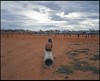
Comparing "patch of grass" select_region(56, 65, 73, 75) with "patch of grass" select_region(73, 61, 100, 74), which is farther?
"patch of grass" select_region(73, 61, 100, 74)

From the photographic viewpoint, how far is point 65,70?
13688mm

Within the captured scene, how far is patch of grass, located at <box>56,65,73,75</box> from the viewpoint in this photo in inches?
522

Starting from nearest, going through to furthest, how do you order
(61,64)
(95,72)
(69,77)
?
(69,77), (95,72), (61,64)

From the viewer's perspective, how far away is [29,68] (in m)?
14.1

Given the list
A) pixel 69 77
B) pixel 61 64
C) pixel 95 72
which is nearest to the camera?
pixel 69 77

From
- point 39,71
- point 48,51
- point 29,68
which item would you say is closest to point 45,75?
point 39,71

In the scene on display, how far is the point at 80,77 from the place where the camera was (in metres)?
12.2

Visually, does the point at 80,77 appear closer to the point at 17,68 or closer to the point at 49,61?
the point at 49,61

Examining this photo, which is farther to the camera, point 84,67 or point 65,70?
point 84,67

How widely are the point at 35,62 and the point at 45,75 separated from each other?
3.70 meters

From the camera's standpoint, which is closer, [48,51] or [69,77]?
[69,77]

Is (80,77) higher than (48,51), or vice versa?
(48,51)

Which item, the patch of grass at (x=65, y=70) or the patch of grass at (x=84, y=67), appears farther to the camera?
the patch of grass at (x=84, y=67)

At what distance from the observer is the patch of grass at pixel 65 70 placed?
1325 centimetres
